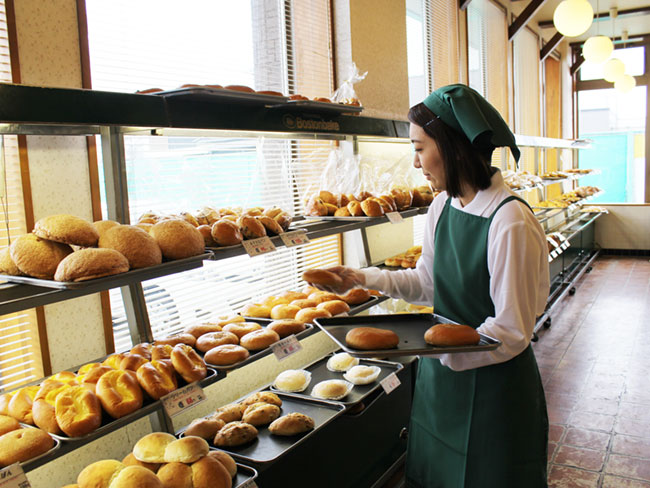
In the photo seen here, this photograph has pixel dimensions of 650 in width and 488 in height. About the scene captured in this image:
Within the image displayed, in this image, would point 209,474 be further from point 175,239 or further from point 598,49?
point 598,49

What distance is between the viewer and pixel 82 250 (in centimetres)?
145

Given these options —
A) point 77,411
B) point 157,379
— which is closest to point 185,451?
point 157,379

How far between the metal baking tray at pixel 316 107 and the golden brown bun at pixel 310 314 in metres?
0.87

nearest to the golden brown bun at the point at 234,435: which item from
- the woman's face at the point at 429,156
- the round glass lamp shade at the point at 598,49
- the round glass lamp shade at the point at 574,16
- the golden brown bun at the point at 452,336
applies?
the golden brown bun at the point at 452,336

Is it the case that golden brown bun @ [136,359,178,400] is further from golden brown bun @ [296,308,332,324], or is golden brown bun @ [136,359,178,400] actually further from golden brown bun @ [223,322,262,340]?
golden brown bun @ [296,308,332,324]

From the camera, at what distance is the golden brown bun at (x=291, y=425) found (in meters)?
2.10

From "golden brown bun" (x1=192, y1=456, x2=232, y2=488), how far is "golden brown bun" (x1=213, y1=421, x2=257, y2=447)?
314 mm

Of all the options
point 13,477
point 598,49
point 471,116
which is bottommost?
point 13,477

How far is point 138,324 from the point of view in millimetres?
2076

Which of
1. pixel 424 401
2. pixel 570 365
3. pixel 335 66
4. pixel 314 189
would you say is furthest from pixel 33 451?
pixel 570 365

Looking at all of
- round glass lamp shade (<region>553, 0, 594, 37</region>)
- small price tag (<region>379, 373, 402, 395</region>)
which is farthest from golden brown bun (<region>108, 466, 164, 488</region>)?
round glass lamp shade (<region>553, 0, 594, 37</region>)

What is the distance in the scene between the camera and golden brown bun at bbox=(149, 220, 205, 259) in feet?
5.65

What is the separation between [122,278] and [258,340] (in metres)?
0.76

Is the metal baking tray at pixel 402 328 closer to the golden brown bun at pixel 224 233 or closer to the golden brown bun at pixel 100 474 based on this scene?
the golden brown bun at pixel 224 233
